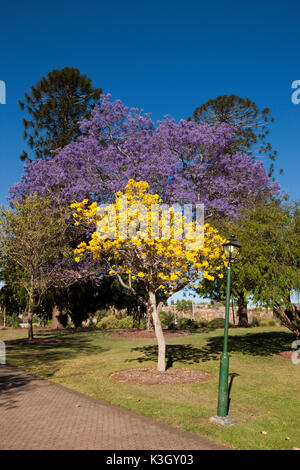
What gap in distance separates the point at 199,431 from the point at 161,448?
4.21 ft

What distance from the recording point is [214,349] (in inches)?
770

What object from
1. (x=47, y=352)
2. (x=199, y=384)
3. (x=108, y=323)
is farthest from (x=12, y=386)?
(x=108, y=323)

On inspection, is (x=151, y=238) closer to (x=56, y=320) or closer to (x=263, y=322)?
(x=56, y=320)

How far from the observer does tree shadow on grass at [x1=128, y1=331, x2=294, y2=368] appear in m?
16.9

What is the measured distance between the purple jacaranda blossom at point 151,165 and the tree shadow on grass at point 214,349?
8697mm

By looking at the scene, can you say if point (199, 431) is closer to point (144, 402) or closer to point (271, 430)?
point (271, 430)

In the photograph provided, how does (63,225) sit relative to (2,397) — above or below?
above

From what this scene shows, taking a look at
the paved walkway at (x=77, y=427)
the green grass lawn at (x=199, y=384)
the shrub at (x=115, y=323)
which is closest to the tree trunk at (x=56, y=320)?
the shrub at (x=115, y=323)

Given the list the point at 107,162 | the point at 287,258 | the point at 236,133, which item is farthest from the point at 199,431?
the point at 236,133

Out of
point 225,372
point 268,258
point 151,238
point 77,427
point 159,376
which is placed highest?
point 151,238

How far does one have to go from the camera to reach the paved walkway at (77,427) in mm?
6949

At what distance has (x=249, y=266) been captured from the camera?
15.6 m

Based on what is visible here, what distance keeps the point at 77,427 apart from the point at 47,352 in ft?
42.6

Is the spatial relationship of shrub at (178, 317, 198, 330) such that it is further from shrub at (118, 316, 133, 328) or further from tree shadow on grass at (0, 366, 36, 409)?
tree shadow on grass at (0, 366, 36, 409)
